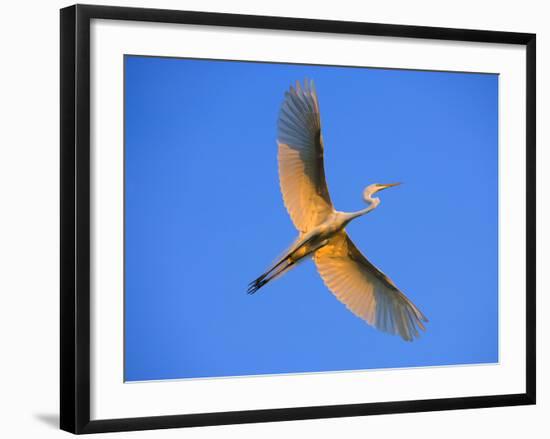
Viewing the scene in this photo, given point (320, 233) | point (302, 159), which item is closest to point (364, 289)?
point (320, 233)

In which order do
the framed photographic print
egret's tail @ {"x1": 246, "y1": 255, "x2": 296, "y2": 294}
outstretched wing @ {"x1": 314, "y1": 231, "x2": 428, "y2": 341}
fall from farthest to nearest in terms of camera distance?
1. outstretched wing @ {"x1": 314, "y1": 231, "x2": 428, "y2": 341}
2. egret's tail @ {"x1": 246, "y1": 255, "x2": 296, "y2": 294}
3. the framed photographic print

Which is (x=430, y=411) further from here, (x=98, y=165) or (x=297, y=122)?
(x=98, y=165)

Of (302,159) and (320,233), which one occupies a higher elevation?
(302,159)

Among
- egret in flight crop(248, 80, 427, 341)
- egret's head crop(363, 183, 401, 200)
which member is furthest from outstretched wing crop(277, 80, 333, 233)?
egret's head crop(363, 183, 401, 200)

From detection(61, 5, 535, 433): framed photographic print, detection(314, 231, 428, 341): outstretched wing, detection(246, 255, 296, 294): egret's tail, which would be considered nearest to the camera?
detection(61, 5, 535, 433): framed photographic print

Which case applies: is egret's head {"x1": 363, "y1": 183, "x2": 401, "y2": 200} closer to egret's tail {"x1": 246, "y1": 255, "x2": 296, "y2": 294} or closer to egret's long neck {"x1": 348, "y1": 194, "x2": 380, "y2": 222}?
egret's long neck {"x1": 348, "y1": 194, "x2": 380, "y2": 222}

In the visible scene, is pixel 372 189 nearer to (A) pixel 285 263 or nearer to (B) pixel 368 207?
(B) pixel 368 207

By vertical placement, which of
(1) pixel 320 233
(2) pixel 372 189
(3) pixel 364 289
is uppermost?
(2) pixel 372 189

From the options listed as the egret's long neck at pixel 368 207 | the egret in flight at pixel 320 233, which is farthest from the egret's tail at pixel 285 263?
the egret's long neck at pixel 368 207
